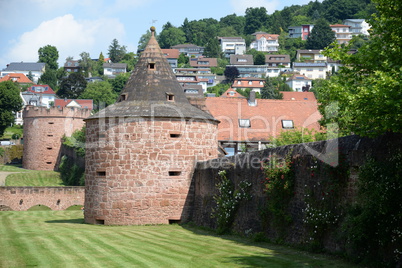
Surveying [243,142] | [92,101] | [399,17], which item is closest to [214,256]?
[399,17]

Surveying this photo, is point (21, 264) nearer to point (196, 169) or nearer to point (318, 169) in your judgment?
point (318, 169)

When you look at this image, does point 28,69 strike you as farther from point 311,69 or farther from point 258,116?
point 258,116

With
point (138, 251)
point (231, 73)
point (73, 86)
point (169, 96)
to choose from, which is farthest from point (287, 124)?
point (231, 73)

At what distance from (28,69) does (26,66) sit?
302 centimetres

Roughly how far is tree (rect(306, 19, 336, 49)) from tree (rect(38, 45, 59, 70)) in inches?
2998

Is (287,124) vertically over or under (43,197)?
over

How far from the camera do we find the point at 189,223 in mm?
22656

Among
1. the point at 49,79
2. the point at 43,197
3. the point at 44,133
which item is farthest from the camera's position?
the point at 49,79

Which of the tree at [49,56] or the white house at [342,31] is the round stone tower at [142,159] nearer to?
the tree at [49,56]

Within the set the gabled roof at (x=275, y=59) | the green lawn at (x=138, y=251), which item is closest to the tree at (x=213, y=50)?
the gabled roof at (x=275, y=59)

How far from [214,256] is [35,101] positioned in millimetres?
106428

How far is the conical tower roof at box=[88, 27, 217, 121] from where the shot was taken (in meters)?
22.8

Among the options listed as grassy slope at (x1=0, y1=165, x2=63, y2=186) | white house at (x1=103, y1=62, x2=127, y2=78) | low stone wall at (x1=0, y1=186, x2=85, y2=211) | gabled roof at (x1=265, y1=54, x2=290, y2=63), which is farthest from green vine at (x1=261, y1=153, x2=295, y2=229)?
gabled roof at (x1=265, y1=54, x2=290, y2=63)

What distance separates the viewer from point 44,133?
65.4 metres
